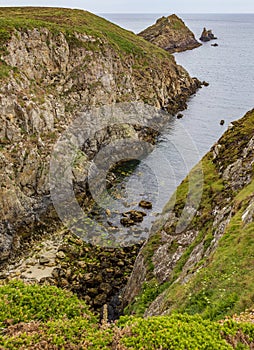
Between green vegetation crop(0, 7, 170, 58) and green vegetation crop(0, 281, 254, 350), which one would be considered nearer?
green vegetation crop(0, 281, 254, 350)

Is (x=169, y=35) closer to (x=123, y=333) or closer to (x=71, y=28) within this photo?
(x=71, y=28)

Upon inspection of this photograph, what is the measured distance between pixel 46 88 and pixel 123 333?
53257 millimetres

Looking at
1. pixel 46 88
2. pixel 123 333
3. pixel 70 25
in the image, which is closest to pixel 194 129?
pixel 70 25

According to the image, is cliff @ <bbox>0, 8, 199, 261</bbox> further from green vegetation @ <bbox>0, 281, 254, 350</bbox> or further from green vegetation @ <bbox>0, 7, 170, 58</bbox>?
green vegetation @ <bbox>0, 281, 254, 350</bbox>

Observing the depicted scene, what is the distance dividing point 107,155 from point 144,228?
21.5 m

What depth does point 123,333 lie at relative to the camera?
12.6 metres

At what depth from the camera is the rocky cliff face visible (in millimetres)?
19844

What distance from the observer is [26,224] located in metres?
42.5

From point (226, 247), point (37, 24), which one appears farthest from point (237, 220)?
point (37, 24)

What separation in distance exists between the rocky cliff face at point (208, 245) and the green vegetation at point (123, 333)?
4870mm

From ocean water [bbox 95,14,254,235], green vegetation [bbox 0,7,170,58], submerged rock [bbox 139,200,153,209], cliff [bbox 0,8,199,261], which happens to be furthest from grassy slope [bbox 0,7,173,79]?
submerged rock [bbox 139,200,153,209]

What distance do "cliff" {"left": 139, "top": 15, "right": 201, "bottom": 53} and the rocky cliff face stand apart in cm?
13831

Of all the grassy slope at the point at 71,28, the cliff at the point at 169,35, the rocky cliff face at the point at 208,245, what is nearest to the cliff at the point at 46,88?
the grassy slope at the point at 71,28

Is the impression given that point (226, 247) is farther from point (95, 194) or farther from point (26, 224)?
point (95, 194)
